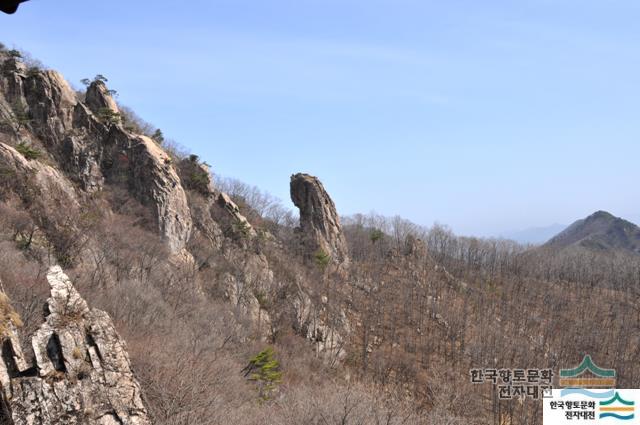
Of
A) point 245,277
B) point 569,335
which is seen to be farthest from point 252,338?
point 569,335

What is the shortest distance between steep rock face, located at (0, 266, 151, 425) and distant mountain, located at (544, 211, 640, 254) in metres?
148

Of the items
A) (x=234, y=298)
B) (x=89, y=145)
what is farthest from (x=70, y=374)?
(x=89, y=145)

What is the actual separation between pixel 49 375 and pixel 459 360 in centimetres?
3958

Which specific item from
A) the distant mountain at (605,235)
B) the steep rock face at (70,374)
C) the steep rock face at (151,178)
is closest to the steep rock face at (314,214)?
the steep rock face at (151,178)

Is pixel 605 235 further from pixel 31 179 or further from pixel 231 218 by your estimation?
pixel 31 179

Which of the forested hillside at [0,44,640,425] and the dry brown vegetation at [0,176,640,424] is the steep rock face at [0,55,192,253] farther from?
the dry brown vegetation at [0,176,640,424]

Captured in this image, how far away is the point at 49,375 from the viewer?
402 inches

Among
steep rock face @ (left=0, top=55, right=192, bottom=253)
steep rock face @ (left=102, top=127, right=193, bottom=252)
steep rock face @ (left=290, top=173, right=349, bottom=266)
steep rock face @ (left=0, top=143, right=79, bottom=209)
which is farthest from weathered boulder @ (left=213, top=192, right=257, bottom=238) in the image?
steep rock face @ (left=0, top=143, right=79, bottom=209)

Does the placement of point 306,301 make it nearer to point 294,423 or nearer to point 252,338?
point 252,338

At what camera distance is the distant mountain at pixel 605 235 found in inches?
5822

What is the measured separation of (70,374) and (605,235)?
188 m

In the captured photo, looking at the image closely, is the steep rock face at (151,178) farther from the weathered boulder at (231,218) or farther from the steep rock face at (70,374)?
the steep rock face at (70,374)

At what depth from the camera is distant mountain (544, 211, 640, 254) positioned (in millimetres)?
147875

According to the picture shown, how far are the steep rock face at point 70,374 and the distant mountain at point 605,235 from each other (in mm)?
147918
